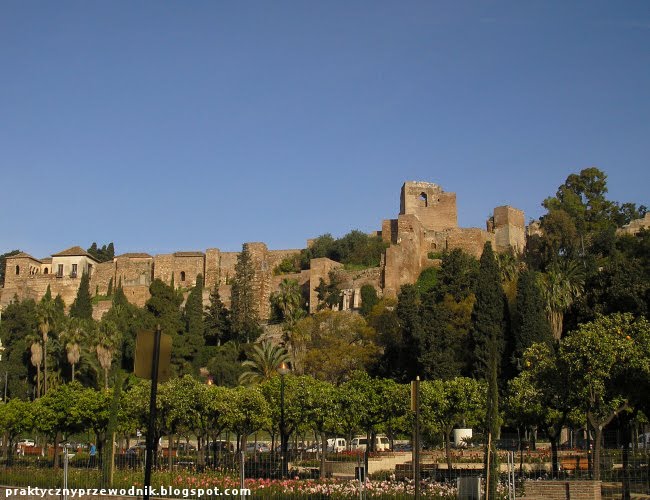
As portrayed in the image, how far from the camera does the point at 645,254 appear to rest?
5919 centimetres

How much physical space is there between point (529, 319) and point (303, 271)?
1411 inches

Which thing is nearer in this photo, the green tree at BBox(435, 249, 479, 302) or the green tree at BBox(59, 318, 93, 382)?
the green tree at BBox(435, 249, 479, 302)

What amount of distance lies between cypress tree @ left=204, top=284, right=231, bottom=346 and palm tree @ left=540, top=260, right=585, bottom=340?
26.3 metres

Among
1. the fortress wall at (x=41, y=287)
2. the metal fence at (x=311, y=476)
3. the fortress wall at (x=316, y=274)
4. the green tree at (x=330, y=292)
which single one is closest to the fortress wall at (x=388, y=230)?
the fortress wall at (x=316, y=274)

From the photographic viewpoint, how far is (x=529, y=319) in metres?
45.9

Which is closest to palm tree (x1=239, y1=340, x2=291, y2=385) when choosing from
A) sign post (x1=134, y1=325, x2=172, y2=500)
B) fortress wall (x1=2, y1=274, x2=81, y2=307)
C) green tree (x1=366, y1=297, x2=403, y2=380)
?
green tree (x1=366, y1=297, x2=403, y2=380)

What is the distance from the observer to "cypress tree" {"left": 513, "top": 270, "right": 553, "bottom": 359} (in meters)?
45.3

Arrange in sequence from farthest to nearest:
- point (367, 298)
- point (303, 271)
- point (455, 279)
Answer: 1. point (303, 271)
2. point (367, 298)
3. point (455, 279)

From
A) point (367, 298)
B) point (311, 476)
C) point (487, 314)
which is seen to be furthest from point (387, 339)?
point (311, 476)

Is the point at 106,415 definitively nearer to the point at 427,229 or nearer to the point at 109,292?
the point at 427,229

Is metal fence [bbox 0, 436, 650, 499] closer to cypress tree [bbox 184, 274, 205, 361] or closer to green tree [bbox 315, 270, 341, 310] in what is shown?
cypress tree [bbox 184, 274, 205, 361]

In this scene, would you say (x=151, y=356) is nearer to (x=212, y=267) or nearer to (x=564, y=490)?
(x=564, y=490)

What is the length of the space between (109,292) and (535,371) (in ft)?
224

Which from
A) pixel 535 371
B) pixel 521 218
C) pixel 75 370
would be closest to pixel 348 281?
pixel 521 218
